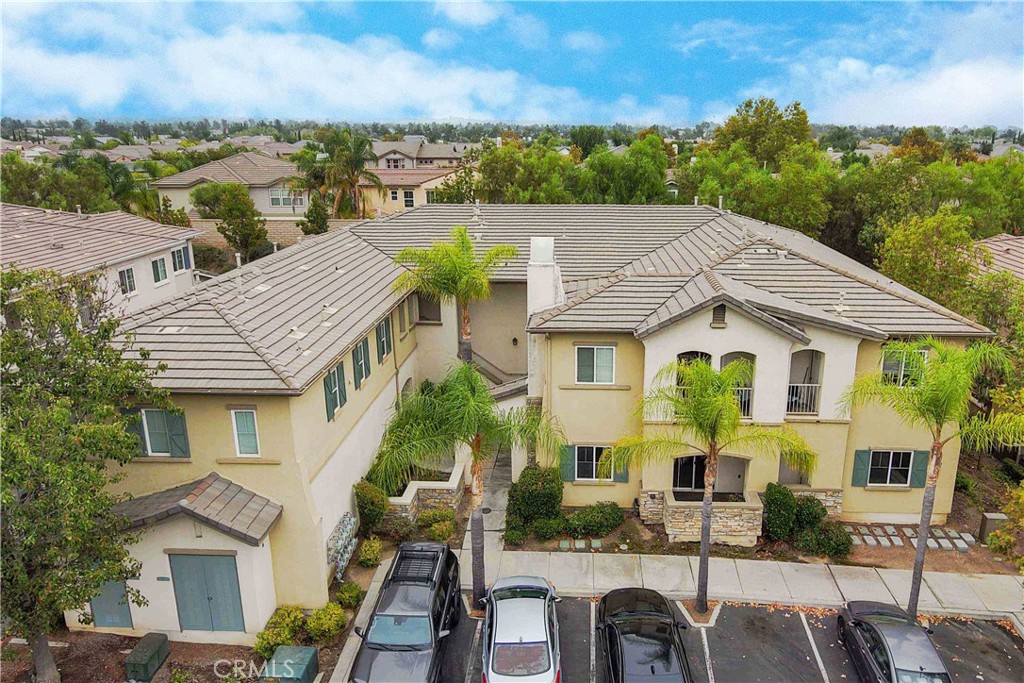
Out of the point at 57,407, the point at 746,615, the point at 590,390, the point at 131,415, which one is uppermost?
the point at 57,407

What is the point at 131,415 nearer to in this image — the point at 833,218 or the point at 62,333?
the point at 62,333

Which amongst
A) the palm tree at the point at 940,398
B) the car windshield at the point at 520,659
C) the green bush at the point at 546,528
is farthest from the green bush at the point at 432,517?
the palm tree at the point at 940,398

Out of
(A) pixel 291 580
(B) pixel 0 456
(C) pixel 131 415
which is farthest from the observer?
(A) pixel 291 580

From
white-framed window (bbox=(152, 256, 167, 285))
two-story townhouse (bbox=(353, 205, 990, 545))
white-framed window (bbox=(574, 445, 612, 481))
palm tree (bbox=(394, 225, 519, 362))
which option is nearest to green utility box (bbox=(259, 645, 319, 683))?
palm tree (bbox=(394, 225, 519, 362))

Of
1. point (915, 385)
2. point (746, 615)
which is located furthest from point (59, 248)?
point (915, 385)

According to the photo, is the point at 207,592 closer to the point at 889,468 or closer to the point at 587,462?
the point at 587,462
